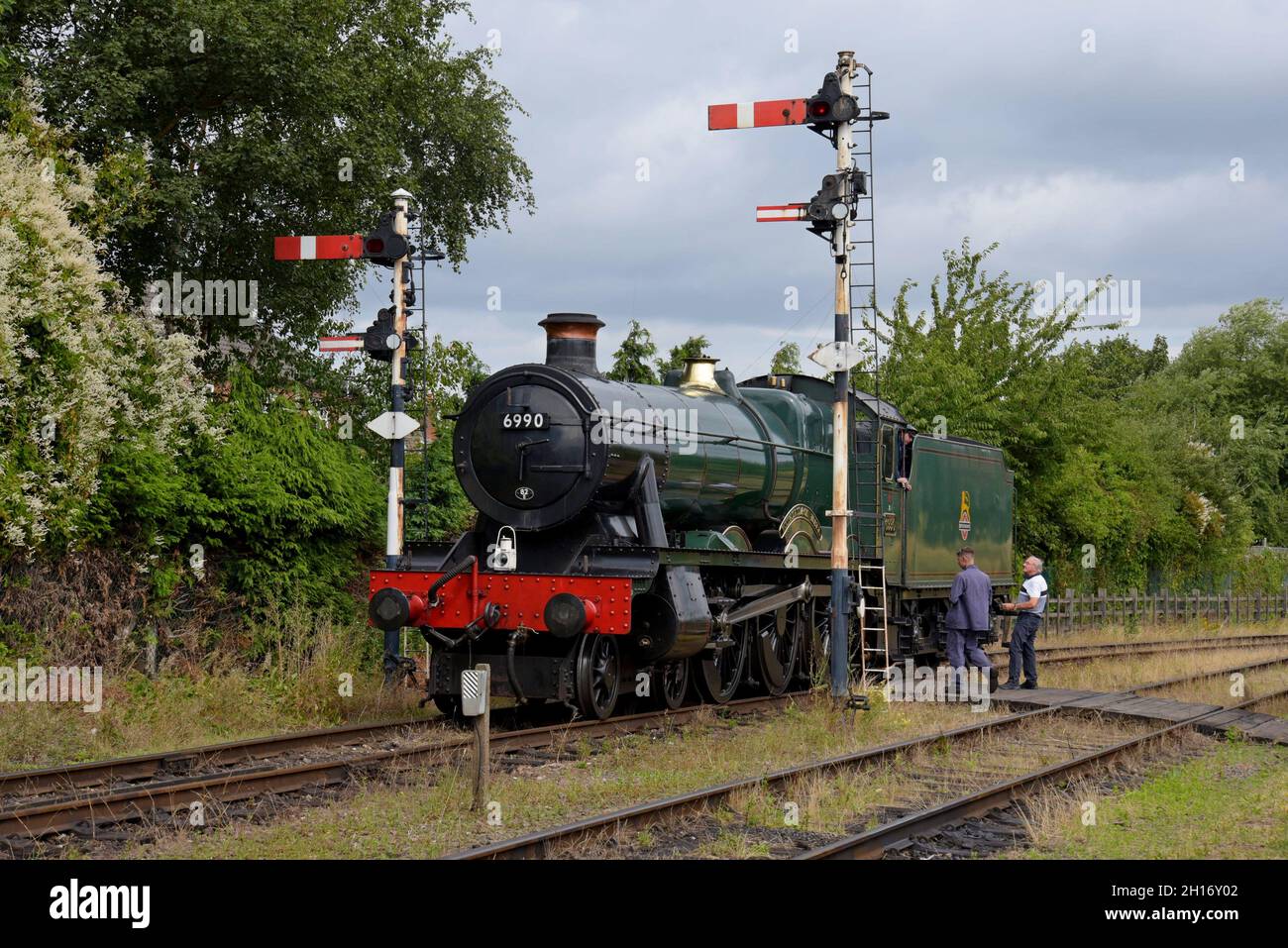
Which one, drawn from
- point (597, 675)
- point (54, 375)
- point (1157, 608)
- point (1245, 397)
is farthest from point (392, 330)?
point (1245, 397)

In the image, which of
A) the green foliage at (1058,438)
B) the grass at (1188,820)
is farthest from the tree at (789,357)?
the grass at (1188,820)

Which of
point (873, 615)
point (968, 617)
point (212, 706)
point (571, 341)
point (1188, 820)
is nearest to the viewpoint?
point (1188, 820)

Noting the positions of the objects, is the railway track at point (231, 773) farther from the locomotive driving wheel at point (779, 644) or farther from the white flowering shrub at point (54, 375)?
the white flowering shrub at point (54, 375)

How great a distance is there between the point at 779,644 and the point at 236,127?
999cm

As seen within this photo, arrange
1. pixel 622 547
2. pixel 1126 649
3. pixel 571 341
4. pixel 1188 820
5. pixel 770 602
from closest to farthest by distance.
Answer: pixel 1188 820 < pixel 622 547 < pixel 571 341 < pixel 770 602 < pixel 1126 649

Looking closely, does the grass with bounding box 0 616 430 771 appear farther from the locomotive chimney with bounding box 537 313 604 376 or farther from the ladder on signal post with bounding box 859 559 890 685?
the ladder on signal post with bounding box 859 559 890 685

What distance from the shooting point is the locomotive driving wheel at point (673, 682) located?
1227cm

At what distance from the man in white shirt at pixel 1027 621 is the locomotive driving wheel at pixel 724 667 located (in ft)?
9.41

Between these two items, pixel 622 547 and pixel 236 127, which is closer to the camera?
pixel 622 547

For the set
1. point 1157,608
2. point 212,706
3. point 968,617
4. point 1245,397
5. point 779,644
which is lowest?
point 1157,608

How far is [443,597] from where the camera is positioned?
11.0 m

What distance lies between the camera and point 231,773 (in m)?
8.82

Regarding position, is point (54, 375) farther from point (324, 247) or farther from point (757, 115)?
point (757, 115)

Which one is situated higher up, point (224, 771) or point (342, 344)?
point (342, 344)
